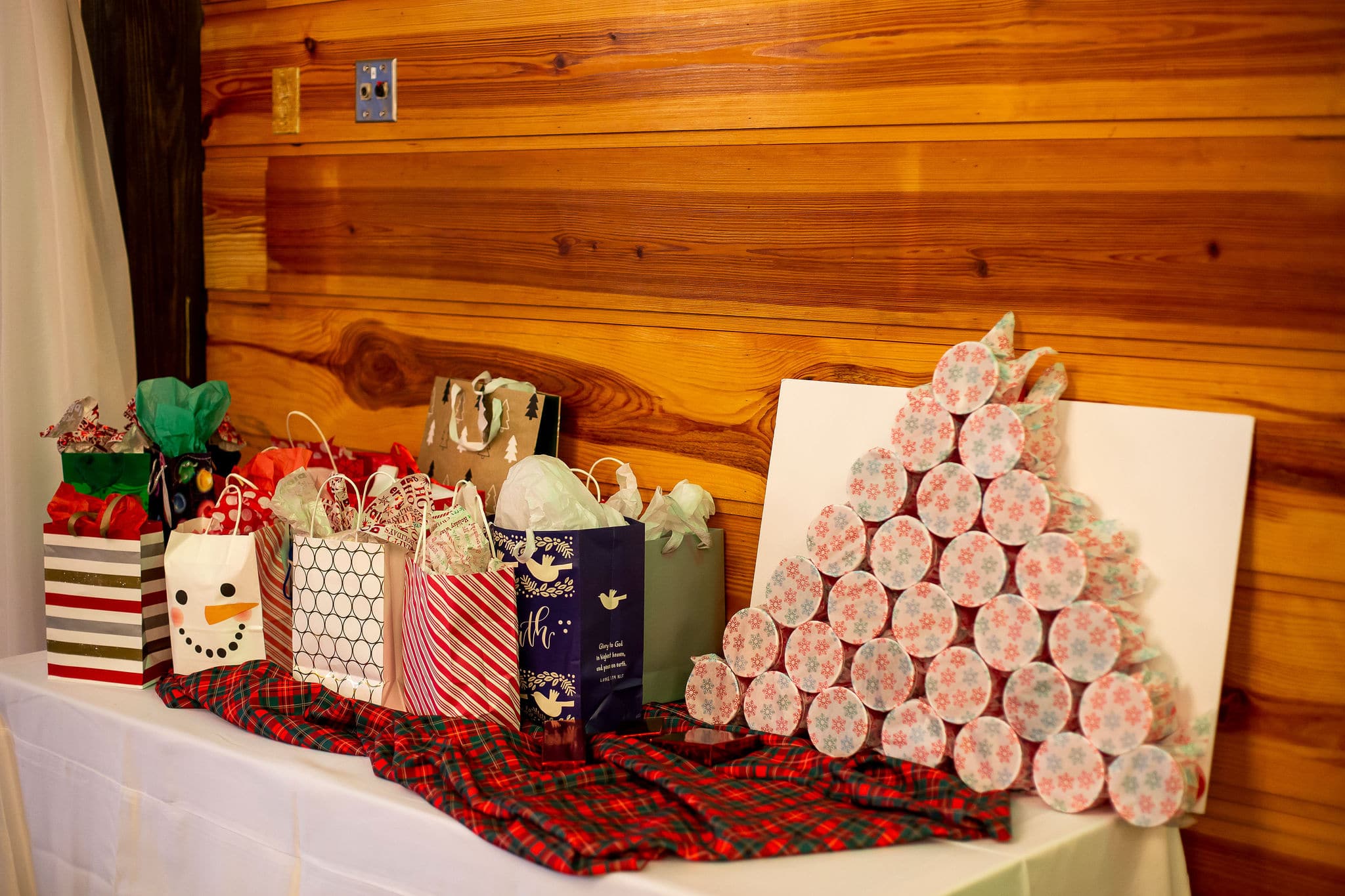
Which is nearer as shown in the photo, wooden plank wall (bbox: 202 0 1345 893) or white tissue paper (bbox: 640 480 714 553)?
wooden plank wall (bbox: 202 0 1345 893)

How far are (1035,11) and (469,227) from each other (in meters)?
1.00

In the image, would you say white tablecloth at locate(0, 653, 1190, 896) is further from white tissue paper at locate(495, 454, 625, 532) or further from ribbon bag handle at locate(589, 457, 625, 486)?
ribbon bag handle at locate(589, 457, 625, 486)

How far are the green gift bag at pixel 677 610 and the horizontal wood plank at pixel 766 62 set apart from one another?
2.10 ft

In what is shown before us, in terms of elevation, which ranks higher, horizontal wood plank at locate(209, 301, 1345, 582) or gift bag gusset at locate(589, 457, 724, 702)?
horizontal wood plank at locate(209, 301, 1345, 582)

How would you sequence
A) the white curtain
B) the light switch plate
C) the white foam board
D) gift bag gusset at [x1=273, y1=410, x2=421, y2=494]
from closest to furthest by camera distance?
the white foam board
gift bag gusset at [x1=273, y1=410, x2=421, y2=494]
the white curtain
the light switch plate

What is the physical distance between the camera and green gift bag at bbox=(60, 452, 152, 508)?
170 cm

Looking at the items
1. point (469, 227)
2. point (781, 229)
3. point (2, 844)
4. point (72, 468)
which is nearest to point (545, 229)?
point (469, 227)

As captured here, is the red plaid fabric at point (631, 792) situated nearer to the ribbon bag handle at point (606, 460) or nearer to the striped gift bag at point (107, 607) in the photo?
the striped gift bag at point (107, 607)

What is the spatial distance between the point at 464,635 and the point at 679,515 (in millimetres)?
368

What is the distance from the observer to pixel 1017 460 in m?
1.29

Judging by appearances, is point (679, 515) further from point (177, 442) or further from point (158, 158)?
point (158, 158)

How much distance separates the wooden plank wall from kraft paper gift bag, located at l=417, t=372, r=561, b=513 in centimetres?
10

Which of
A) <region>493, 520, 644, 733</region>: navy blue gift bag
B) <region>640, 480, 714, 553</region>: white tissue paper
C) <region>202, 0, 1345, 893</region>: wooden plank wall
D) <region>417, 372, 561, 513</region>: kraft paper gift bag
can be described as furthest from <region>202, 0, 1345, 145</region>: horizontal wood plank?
<region>493, 520, 644, 733</region>: navy blue gift bag

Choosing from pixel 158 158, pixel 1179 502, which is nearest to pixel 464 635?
pixel 1179 502
